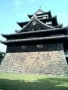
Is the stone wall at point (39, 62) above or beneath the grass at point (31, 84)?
beneath

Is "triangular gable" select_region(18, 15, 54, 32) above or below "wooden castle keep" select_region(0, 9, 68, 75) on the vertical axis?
above

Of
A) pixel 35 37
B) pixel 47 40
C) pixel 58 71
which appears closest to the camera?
pixel 58 71

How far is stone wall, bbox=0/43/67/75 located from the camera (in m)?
25.0

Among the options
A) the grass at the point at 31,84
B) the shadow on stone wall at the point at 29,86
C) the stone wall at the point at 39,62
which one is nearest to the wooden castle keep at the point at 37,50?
the stone wall at the point at 39,62

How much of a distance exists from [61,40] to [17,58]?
295 inches

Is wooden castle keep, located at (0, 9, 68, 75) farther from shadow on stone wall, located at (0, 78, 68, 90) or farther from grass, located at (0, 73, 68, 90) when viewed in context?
shadow on stone wall, located at (0, 78, 68, 90)

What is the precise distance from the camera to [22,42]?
28453mm

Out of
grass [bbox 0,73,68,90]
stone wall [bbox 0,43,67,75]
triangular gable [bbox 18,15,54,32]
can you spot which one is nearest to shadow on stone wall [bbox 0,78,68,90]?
grass [bbox 0,73,68,90]

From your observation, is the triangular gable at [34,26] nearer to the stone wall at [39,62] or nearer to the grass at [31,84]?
the stone wall at [39,62]

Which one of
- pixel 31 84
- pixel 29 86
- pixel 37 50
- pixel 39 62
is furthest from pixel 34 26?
pixel 29 86

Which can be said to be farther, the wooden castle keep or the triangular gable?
the triangular gable

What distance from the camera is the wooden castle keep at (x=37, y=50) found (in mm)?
25297

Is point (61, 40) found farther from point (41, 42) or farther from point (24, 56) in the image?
point (24, 56)

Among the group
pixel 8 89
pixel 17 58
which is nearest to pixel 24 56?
pixel 17 58
